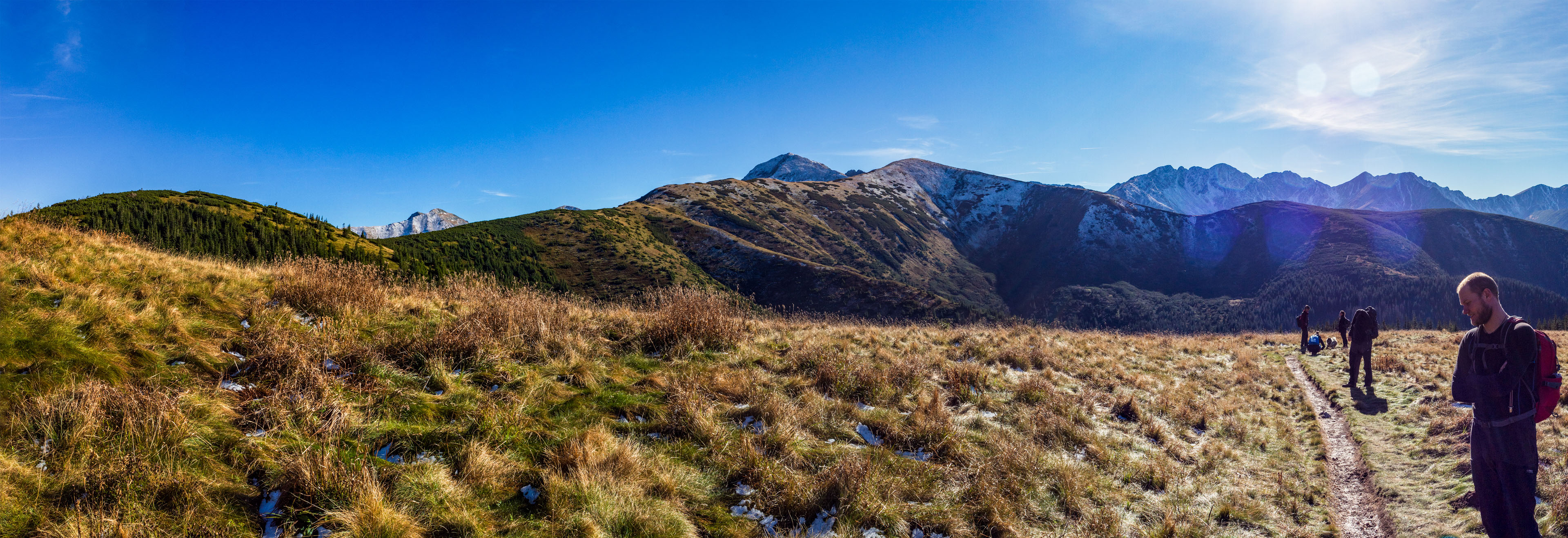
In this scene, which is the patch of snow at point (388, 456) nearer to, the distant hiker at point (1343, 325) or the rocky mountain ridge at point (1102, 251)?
the distant hiker at point (1343, 325)

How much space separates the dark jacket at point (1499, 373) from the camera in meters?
5.19

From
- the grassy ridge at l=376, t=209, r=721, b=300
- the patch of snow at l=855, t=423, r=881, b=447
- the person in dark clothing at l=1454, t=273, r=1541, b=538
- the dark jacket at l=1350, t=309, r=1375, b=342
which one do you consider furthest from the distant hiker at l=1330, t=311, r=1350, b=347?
the grassy ridge at l=376, t=209, r=721, b=300

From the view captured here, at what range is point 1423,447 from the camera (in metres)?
8.51

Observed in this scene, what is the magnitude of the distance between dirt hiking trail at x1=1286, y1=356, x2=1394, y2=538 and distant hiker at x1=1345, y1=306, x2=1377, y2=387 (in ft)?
9.00

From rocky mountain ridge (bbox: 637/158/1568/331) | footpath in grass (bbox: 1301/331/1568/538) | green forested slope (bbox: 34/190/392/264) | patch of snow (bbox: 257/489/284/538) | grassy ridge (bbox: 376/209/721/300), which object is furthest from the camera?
rocky mountain ridge (bbox: 637/158/1568/331)

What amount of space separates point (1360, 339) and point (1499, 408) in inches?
425

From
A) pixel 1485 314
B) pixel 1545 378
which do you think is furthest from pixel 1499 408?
pixel 1485 314

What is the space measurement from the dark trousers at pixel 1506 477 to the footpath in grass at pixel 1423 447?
640 millimetres

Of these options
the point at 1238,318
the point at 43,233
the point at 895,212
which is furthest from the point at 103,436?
the point at 895,212

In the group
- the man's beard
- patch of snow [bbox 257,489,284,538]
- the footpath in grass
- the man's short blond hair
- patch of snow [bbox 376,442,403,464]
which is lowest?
the footpath in grass

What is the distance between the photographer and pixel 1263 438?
9.58 m

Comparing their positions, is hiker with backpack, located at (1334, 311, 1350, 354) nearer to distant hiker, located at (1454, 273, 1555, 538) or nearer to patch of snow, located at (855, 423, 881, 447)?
distant hiker, located at (1454, 273, 1555, 538)

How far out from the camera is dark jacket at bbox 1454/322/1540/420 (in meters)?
5.19

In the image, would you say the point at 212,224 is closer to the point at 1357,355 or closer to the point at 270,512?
the point at 270,512
